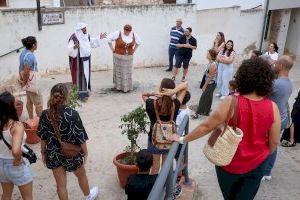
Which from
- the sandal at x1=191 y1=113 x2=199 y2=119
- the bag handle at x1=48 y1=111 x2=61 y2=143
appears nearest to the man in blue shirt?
the sandal at x1=191 y1=113 x2=199 y2=119

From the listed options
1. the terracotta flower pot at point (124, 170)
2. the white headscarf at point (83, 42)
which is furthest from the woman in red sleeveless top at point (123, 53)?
the terracotta flower pot at point (124, 170)

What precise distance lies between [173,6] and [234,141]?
9.58 metres

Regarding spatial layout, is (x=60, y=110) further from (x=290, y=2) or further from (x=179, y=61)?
(x=290, y=2)

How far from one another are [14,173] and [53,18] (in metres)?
7.21

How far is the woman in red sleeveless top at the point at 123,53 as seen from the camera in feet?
28.2

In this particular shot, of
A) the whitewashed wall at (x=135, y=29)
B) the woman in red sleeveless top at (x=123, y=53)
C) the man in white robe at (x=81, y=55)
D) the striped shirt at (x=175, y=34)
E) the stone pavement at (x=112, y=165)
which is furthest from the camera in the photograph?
the striped shirt at (x=175, y=34)

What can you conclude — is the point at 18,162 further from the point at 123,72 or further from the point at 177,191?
the point at 123,72

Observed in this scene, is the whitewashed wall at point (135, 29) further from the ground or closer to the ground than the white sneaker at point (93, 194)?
further from the ground

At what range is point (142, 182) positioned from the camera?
10.5 ft

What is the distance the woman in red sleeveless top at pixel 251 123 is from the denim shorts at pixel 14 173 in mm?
1683

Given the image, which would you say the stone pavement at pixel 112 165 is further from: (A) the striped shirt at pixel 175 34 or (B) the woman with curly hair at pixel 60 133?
(A) the striped shirt at pixel 175 34

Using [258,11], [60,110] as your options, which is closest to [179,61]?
[258,11]

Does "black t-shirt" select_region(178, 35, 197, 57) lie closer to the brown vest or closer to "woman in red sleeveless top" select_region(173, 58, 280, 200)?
the brown vest

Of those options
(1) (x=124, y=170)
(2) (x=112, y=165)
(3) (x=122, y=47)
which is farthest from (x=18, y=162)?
(3) (x=122, y=47)
